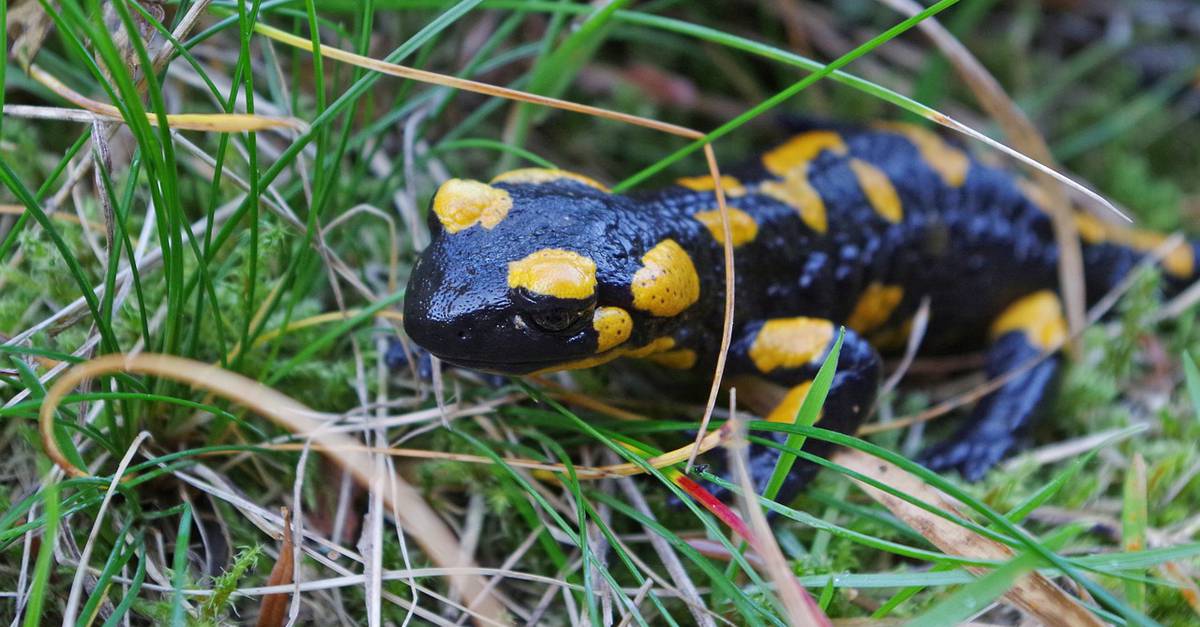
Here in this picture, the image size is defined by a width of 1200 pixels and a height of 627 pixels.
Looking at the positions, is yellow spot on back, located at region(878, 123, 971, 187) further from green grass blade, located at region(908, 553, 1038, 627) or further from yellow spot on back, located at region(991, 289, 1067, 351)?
green grass blade, located at region(908, 553, 1038, 627)

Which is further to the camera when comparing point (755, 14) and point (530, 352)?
point (755, 14)

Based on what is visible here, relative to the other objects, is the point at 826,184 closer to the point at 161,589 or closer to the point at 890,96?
the point at 890,96

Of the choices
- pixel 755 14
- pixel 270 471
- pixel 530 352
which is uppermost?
pixel 755 14

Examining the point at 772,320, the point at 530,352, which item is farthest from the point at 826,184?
the point at 530,352

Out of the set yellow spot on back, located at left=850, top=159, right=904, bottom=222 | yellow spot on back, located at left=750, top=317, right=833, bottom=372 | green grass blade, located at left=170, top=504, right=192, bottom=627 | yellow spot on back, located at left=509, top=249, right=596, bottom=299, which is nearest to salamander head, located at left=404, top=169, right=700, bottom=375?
yellow spot on back, located at left=509, top=249, right=596, bottom=299

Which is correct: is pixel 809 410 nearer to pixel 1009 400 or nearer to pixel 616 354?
pixel 616 354

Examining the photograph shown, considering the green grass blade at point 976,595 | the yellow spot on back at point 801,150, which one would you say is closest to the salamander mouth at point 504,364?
the green grass blade at point 976,595

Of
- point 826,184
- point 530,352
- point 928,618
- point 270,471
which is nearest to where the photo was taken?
point 928,618
